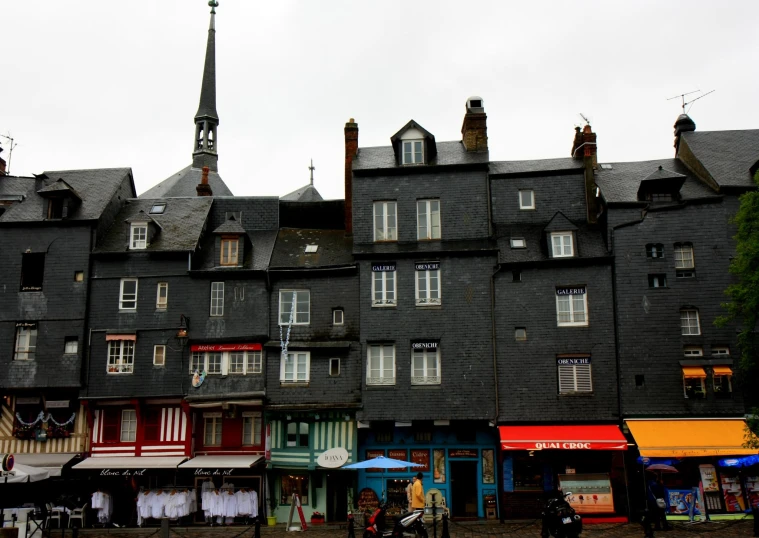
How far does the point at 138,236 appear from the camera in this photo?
28.5 m

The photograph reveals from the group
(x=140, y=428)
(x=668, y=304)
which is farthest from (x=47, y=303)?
(x=668, y=304)

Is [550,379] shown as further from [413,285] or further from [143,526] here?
[143,526]

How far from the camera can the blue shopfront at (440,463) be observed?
83.2 ft

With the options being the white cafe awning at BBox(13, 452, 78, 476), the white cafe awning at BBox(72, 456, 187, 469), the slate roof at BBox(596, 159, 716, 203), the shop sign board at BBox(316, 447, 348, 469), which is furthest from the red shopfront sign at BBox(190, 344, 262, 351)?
the slate roof at BBox(596, 159, 716, 203)

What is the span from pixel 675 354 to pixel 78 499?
21.4m

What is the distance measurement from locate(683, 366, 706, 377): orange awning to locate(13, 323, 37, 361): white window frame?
23297 mm

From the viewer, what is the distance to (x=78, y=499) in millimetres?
25875

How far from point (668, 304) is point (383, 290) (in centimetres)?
994

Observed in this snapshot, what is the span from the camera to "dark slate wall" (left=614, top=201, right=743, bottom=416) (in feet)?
80.8

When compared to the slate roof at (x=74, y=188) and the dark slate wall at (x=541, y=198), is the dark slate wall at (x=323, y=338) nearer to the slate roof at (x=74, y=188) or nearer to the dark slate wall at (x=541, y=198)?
the dark slate wall at (x=541, y=198)

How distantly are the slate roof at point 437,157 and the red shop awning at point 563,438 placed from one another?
999cm

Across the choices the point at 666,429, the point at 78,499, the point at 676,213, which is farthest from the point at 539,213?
the point at 78,499

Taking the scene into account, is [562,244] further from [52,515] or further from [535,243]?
[52,515]

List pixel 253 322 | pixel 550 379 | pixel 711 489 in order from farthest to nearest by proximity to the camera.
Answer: pixel 253 322 → pixel 550 379 → pixel 711 489
